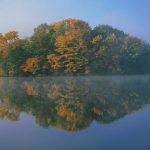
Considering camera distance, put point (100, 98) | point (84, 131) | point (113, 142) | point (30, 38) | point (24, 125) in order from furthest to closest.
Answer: point (30, 38)
point (100, 98)
point (24, 125)
point (84, 131)
point (113, 142)

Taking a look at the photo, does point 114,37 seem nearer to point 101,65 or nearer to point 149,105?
point 101,65

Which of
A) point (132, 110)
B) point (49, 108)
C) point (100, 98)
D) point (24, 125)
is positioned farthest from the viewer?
point (100, 98)

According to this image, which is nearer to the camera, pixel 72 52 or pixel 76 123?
pixel 76 123

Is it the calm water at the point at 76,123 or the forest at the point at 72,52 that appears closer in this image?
the calm water at the point at 76,123

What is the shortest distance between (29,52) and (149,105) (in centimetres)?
3066

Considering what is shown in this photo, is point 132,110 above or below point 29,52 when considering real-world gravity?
below

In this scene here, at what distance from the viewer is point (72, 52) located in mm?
40156

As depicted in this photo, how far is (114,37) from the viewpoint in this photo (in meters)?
42.5

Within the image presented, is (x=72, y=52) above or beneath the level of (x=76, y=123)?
above

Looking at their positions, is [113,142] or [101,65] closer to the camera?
[113,142]

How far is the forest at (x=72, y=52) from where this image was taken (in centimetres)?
4009

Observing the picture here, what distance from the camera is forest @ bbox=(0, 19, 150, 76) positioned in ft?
132

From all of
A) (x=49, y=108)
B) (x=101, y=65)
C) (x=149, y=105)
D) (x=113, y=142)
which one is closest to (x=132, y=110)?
(x=149, y=105)

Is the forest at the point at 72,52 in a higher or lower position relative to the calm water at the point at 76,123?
higher
